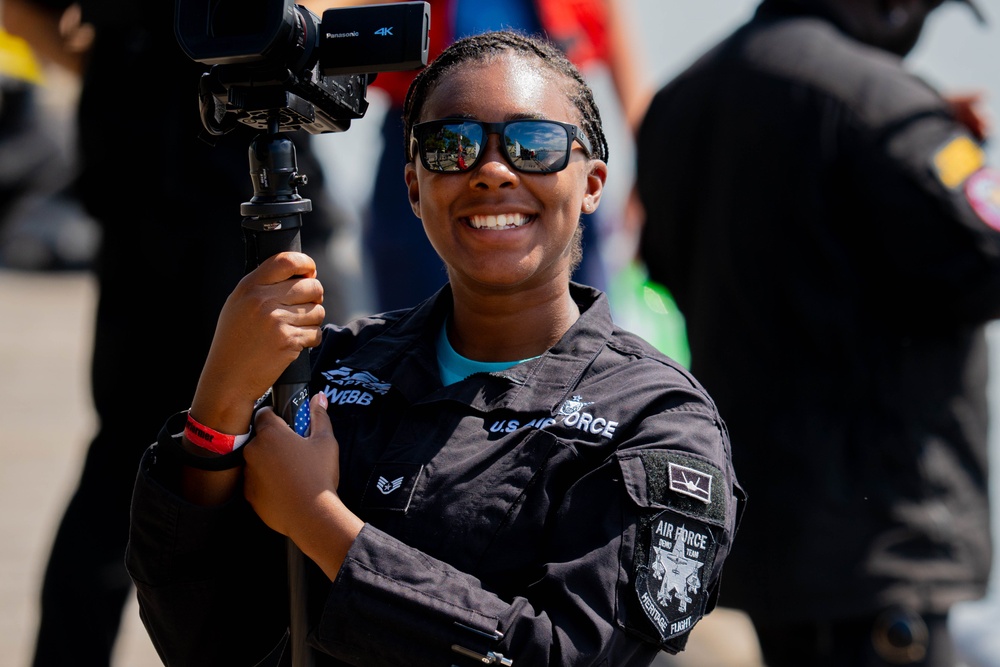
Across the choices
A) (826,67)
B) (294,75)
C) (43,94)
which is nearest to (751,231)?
(826,67)

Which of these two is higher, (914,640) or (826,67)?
(826,67)

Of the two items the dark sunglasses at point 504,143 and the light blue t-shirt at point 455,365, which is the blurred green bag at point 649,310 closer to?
the light blue t-shirt at point 455,365

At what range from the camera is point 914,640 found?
9.76 ft

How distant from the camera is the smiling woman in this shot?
5.46 feet

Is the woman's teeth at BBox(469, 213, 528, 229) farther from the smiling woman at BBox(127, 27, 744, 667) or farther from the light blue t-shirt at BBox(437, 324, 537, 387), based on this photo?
the light blue t-shirt at BBox(437, 324, 537, 387)

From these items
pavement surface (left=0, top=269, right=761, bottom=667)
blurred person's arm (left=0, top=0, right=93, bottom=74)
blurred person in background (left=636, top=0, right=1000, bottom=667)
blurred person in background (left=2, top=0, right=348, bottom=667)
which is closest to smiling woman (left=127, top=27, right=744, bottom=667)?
blurred person in background (left=2, top=0, right=348, bottom=667)

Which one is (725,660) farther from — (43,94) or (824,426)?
(43,94)

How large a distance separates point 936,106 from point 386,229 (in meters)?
1.71

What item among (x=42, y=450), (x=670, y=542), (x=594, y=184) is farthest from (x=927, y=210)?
(x=42, y=450)

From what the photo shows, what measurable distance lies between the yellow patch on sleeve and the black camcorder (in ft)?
5.51

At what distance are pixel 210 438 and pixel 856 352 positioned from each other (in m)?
1.79

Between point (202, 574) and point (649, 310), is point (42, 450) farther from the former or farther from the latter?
point (202, 574)

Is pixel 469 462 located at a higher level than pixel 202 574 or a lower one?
higher

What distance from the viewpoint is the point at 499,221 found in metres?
1.88
